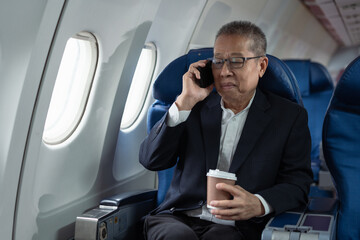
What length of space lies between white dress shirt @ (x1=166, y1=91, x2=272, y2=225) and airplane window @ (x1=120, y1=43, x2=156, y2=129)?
130cm

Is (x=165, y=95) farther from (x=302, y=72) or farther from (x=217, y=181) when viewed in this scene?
(x=302, y=72)

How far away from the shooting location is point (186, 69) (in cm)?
295

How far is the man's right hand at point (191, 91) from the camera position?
8.65 ft

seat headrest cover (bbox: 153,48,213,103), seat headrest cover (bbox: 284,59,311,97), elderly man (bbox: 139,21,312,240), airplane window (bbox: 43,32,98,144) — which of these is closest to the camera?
elderly man (bbox: 139,21,312,240)

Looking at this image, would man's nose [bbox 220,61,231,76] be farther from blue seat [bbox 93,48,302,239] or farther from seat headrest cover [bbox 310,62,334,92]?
seat headrest cover [bbox 310,62,334,92]

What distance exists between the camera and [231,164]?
259 centimetres

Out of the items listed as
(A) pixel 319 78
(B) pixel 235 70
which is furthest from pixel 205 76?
(A) pixel 319 78

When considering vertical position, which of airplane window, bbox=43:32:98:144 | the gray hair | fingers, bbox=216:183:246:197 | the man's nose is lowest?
fingers, bbox=216:183:246:197

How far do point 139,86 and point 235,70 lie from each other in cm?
154

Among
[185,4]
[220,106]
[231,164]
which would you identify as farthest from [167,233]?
[185,4]

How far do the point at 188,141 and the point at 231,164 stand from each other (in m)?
0.30

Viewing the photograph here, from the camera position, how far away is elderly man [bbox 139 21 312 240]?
2545 millimetres

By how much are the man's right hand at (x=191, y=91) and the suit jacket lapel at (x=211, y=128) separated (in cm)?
10

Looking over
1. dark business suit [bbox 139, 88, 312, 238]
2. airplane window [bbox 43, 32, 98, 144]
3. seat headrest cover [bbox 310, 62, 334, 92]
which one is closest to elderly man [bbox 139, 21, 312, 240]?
dark business suit [bbox 139, 88, 312, 238]
